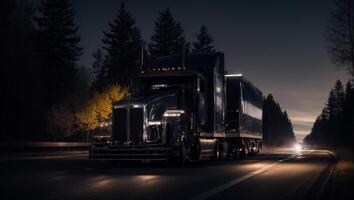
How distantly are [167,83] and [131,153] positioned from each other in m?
3.77

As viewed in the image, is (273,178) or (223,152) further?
(223,152)

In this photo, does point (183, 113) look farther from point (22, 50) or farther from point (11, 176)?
point (22, 50)

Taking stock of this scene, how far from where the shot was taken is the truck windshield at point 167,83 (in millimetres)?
24359

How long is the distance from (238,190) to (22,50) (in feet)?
155

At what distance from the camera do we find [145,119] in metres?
22.4

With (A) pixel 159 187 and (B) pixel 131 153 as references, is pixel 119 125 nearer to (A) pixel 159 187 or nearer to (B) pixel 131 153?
(B) pixel 131 153

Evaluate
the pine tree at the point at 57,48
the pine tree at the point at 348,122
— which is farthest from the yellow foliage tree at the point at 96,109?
the pine tree at the point at 348,122

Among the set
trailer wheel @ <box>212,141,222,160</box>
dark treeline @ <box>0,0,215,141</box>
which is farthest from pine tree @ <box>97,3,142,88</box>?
trailer wheel @ <box>212,141,222,160</box>

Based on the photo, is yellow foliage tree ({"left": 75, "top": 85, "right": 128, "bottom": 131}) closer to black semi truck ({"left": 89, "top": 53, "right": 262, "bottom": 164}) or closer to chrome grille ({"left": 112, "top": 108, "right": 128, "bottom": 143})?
black semi truck ({"left": 89, "top": 53, "right": 262, "bottom": 164})

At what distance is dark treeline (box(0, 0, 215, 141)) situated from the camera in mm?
56469

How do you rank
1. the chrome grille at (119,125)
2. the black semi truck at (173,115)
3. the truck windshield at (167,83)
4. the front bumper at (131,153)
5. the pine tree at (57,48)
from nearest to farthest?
the front bumper at (131,153) < the black semi truck at (173,115) < the chrome grille at (119,125) < the truck windshield at (167,83) < the pine tree at (57,48)

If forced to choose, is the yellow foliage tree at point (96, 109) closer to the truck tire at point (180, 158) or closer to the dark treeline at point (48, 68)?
the dark treeline at point (48, 68)

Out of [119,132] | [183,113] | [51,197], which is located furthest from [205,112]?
[51,197]

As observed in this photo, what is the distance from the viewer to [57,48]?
7288 cm
